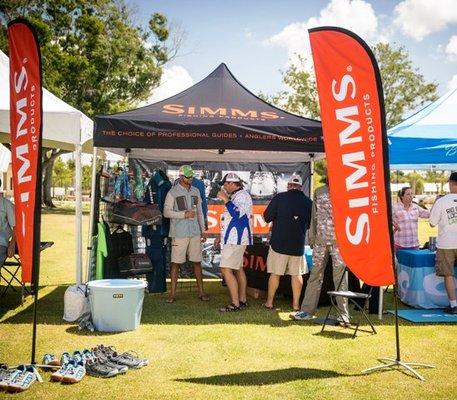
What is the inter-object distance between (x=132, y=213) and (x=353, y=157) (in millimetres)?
3805

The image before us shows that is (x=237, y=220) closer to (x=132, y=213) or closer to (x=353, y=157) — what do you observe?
(x=132, y=213)

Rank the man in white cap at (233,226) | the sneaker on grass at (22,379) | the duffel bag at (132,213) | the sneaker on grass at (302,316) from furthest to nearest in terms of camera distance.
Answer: the duffel bag at (132,213) → the man in white cap at (233,226) → the sneaker on grass at (302,316) → the sneaker on grass at (22,379)

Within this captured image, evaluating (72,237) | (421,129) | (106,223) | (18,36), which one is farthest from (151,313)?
(72,237)

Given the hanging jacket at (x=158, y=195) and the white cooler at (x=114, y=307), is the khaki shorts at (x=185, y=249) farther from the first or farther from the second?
the white cooler at (x=114, y=307)

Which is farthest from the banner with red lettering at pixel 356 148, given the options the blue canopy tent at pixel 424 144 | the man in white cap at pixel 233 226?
the blue canopy tent at pixel 424 144

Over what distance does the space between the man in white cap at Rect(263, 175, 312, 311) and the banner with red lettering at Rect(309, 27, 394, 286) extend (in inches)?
84.3

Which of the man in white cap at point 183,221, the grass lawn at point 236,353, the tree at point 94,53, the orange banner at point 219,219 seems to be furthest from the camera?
the tree at point 94,53

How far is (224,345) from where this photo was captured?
16.9 ft

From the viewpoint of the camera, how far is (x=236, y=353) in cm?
490

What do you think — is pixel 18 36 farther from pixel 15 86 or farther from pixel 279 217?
pixel 279 217

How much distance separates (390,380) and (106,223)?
14.3 ft

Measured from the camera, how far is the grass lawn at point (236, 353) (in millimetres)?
3891

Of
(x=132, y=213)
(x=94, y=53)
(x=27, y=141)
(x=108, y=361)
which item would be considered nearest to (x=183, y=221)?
(x=132, y=213)

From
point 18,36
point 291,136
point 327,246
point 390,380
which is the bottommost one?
point 390,380
